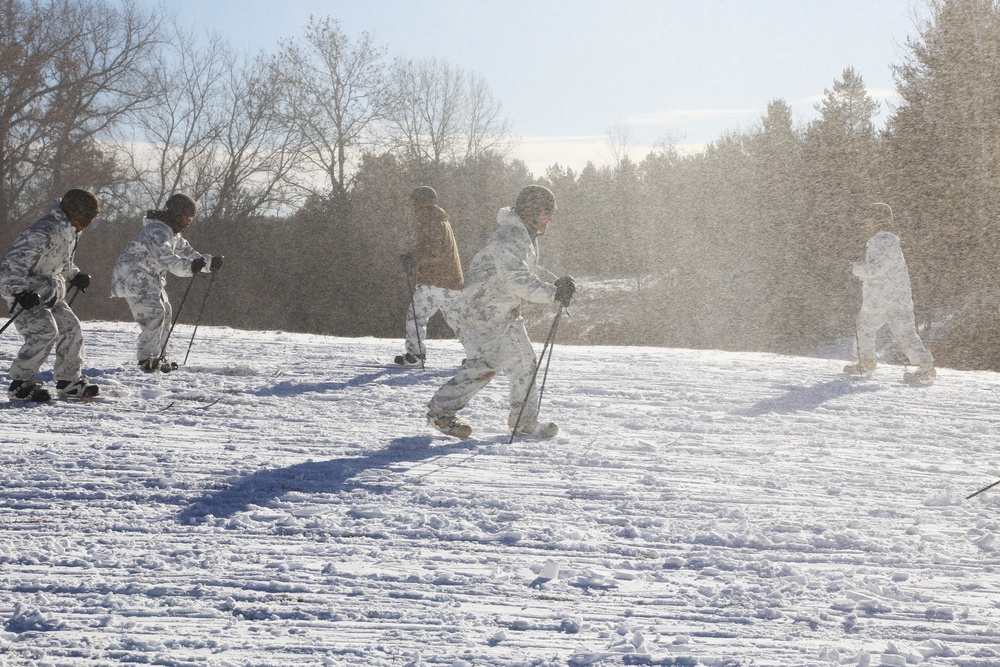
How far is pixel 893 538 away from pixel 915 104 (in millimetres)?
23771

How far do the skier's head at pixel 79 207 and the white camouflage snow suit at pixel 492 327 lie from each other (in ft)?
10.8

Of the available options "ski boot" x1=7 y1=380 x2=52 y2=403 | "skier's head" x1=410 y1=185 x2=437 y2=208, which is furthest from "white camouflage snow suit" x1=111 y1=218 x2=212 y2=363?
"skier's head" x1=410 y1=185 x2=437 y2=208

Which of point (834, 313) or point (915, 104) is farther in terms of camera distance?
point (834, 313)

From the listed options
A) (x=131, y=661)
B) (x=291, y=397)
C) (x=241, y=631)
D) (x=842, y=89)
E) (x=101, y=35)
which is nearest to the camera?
(x=131, y=661)

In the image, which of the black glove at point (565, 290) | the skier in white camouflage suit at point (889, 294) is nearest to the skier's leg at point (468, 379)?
the black glove at point (565, 290)

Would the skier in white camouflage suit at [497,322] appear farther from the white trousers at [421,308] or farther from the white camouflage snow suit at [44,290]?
the white trousers at [421,308]

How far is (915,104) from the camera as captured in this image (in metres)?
24.0

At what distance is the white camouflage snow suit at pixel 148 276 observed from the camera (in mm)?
8180

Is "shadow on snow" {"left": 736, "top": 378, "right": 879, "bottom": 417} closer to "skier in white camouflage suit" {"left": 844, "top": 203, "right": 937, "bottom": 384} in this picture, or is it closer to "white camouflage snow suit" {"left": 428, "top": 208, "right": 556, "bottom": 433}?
"skier in white camouflage suit" {"left": 844, "top": 203, "right": 937, "bottom": 384}

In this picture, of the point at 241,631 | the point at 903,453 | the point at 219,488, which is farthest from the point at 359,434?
the point at 903,453

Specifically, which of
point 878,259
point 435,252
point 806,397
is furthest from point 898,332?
point 435,252

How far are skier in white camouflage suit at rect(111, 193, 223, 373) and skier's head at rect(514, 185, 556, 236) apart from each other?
3695mm

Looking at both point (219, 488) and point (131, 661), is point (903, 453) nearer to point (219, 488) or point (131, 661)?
point (219, 488)

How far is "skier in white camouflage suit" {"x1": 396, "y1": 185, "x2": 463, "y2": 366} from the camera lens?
30.2 feet
